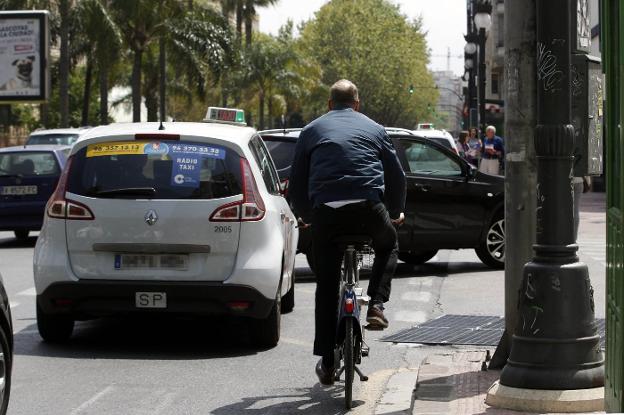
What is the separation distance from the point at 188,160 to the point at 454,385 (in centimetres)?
298

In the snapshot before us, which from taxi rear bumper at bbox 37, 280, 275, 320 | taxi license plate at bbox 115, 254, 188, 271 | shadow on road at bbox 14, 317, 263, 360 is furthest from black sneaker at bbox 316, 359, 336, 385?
taxi license plate at bbox 115, 254, 188, 271

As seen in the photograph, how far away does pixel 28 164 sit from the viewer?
21.5 meters

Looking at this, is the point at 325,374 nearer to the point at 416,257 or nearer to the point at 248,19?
the point at 416,257

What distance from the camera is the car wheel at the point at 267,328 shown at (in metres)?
9.71

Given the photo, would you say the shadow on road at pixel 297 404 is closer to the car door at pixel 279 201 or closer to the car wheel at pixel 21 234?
the car door at pixel 279 201

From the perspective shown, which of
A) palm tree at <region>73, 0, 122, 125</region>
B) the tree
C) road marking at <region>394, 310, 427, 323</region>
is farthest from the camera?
the tree

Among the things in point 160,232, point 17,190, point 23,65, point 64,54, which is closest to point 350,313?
point 160,232

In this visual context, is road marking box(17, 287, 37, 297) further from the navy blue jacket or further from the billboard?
the billboard

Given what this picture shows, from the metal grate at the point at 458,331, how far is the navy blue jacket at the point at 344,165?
2.36 metres

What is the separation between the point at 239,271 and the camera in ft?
30.7

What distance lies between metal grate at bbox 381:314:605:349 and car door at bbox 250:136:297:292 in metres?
0.98

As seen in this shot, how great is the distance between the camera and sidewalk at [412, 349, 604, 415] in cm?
671

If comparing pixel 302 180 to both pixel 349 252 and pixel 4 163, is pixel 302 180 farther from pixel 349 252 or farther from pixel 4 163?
pixel 4 163

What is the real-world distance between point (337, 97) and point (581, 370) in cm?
233
